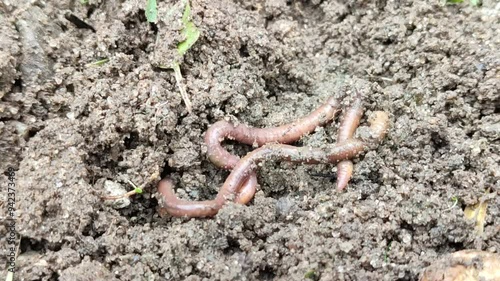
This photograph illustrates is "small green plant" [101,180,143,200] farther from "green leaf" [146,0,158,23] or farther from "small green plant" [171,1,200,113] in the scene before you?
"green leaf" [146,0,158,23]

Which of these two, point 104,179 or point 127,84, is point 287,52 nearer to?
point 127,84

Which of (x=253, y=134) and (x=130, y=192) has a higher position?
(x=253, y=134)

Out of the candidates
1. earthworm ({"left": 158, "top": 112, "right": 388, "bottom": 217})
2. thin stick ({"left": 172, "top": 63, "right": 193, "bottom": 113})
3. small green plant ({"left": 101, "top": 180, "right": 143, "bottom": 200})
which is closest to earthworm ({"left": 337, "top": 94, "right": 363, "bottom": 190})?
earthworm ({"left": 158, "top": 112, "right": 388, "bottom": 217})

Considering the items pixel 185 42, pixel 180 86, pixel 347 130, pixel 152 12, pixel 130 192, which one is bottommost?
pixel 130 192

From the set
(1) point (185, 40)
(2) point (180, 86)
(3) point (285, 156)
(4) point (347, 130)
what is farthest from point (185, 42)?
(4) point (347, 130)

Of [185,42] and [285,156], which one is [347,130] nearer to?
[285,156]

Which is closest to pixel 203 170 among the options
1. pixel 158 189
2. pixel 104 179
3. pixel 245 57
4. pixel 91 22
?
pixel 158 189
